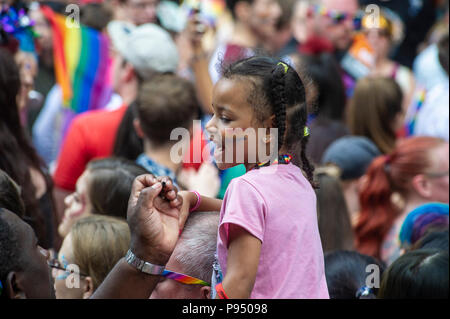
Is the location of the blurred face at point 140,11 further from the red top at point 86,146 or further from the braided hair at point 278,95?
the braided hair at point 278,95

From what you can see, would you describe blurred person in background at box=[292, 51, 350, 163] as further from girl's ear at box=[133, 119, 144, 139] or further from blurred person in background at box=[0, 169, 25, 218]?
blurred person in background at box=[0, 169, 25, 218]

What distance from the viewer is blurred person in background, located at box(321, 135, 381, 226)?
418 cm

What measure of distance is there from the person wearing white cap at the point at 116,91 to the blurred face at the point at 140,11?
696mm

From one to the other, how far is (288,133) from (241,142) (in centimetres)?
13

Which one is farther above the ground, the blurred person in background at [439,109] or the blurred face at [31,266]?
the blurred person in background at [439,109]

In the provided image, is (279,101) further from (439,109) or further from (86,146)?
(439,109)

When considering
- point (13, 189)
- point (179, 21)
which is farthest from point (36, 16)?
point (13, 189)

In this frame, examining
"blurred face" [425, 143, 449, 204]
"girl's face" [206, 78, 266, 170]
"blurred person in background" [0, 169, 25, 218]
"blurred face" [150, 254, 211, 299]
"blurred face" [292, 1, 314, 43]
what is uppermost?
"blurred face" [292, 1, 314, 43]

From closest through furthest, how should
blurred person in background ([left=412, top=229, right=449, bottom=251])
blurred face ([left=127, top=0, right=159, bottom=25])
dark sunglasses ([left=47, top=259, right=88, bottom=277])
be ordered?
dark sunglasses ([left=47, top=259, right=88, bottom=277])
blurred person in background ([left=412, top=229, right=449, bottom=251])
blurred face ([left=127, top=0, right=159, bottom=25])

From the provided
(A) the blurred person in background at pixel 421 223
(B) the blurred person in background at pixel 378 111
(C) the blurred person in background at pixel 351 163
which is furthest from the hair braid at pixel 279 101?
(B) the blurred person in background at pixel 378 111

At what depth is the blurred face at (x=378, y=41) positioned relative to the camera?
6.15 m

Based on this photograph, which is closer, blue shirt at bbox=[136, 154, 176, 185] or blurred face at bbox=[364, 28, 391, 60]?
blue shirt at bbox=[136, 154, 176, 185]

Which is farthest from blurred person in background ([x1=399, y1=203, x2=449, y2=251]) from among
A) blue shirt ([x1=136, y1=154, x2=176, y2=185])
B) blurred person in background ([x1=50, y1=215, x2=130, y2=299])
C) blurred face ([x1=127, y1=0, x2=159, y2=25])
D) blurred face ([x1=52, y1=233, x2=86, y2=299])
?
blurred face ([x1=127, y1=0, x2=159, y2=25])

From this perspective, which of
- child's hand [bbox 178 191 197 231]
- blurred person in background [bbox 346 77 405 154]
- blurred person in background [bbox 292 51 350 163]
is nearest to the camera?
child's hand [bbox 178 191 197 231]
